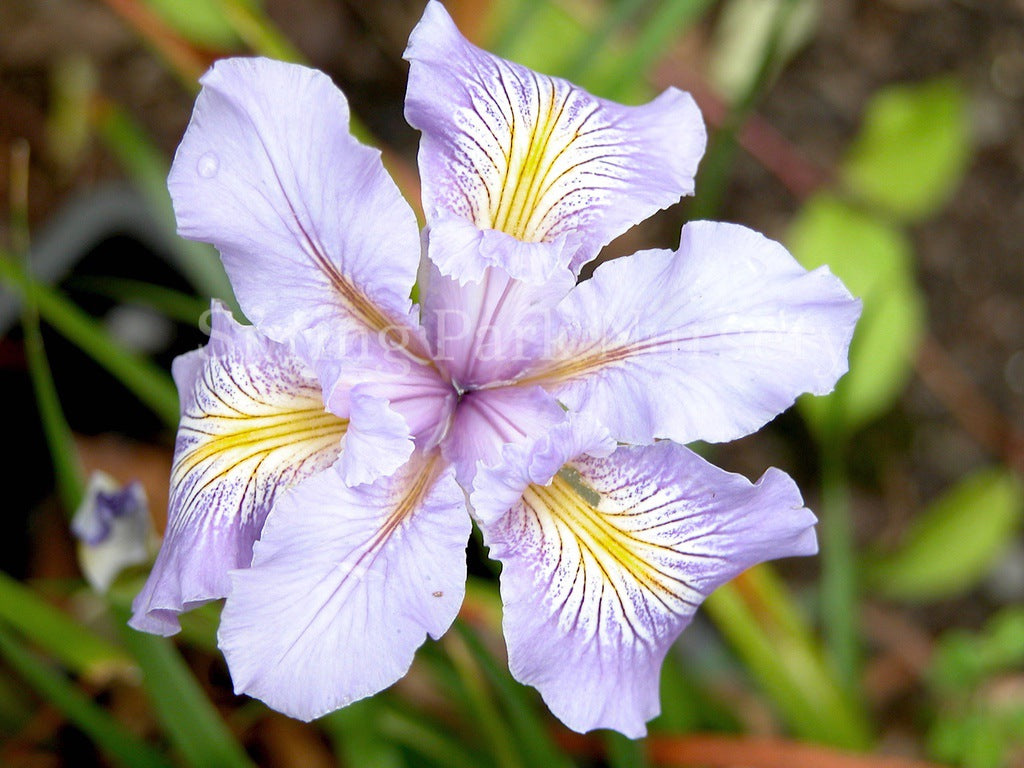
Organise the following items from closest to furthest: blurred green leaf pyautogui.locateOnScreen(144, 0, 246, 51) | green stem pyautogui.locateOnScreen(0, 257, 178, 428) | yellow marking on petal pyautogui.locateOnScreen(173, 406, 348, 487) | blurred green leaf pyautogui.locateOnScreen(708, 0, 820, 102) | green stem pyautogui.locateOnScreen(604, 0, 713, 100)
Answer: yellow marking on petal pyautogui.locateOnScreen(173, 406, 348, 487), green stem pyautogui.locateOnScreen(0, 257, 178, 428), green stem pyautogui.locateOnScreen(604, 0, 713, 100), blurred green leaf pyautogui.locateOnScreen(144, 0, 246, 51), blurred green leaf pyautogui.locateOnScreen(708, 0, 820, 102)

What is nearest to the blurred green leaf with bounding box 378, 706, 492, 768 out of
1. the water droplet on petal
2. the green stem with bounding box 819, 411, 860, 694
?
the green stem with bounding box 819, 411, 860, 694

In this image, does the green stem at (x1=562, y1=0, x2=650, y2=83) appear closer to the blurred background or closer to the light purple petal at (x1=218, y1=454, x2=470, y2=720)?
the blurred background

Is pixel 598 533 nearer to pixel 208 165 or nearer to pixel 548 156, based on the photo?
pixel 548 156

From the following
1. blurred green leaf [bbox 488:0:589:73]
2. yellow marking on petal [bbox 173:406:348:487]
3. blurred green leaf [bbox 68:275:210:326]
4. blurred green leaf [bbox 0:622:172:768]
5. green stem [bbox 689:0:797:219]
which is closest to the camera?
yellow marking on petal [bbox 173:406:348:487]

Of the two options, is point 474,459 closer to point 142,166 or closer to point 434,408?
point 434,408

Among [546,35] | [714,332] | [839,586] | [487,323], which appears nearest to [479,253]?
[487,323]

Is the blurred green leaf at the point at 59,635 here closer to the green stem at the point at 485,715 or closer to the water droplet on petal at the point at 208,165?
the green stem at the point at 485,715

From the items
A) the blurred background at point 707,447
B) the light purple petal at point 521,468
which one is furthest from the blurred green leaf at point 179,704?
the light purple petal at point 521,468
